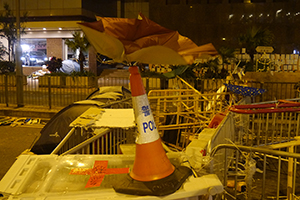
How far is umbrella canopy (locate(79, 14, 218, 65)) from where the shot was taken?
2.67m

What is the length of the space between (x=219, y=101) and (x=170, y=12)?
19625mm

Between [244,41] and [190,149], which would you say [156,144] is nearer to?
[190,149]

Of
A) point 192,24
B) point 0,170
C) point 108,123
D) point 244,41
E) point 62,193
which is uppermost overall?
point 192,24

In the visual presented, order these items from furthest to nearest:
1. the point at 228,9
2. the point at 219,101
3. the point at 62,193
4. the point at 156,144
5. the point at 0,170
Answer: the point at 228,9, the point at 219,101, the point at 0,170, the point at 156,144, the point at 62,193

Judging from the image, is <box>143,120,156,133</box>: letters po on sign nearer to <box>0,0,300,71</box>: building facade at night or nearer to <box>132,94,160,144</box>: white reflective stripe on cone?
<box>132,94,160,144</box>: white reflective stripe on cone

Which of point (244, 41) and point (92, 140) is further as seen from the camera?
point (244, 41)

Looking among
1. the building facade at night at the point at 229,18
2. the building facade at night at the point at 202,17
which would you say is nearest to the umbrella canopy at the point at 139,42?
the building facade at night at the point at 202,17

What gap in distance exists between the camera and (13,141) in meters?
8.41

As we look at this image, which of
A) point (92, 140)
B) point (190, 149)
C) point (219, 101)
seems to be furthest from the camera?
point (219, 101)

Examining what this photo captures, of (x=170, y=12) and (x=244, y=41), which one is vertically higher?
(x=170, y=12)

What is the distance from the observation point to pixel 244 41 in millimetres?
18328

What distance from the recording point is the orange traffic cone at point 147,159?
2812 millimetres

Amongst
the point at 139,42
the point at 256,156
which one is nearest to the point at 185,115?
the point at 256,156

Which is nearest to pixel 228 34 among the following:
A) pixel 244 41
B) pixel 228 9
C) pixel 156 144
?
pixel 228 9
